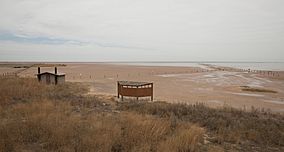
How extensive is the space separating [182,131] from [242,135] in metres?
2.04

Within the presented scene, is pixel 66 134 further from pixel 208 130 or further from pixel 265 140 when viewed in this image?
pixel 265 140

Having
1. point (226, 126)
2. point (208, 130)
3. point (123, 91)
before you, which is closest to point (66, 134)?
point (208, 130)

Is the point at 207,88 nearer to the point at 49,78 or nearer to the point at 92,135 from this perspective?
the point at 49,78

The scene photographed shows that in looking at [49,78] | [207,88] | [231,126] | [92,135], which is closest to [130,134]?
[92,135]

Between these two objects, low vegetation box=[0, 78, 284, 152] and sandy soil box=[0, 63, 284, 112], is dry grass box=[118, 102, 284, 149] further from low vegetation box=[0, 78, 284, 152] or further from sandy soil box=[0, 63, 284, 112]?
sandy soil box=[0, 63, 284, 112]

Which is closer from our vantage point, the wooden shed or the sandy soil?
the sandy soil

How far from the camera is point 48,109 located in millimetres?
9031

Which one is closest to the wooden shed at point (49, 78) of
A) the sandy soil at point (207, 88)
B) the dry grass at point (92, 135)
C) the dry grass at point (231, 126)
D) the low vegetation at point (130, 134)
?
the sandy soil at point (207, 88)

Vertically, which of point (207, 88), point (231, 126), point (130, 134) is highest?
point (130, 134)

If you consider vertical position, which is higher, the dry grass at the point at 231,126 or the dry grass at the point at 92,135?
the dry grass at the point at 92,135

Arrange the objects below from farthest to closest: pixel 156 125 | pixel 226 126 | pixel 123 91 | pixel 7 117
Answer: pixel 123 91 < pixel 226 126 < pixel 7 117 < pixel 156 125

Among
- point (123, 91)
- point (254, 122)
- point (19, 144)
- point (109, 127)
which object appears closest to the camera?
point (19, 144)

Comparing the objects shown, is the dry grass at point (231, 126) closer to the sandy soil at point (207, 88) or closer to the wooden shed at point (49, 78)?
the sandy soil at point (207, 88)

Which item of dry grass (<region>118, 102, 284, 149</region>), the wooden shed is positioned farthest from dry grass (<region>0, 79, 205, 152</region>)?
the wooden shed
